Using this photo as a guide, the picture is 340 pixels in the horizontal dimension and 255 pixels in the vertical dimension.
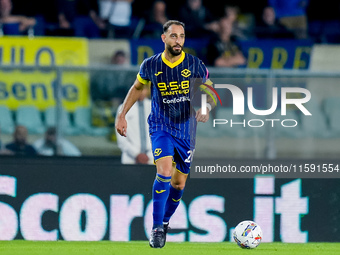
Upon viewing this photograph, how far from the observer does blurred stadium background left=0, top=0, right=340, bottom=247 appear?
28.7 feet

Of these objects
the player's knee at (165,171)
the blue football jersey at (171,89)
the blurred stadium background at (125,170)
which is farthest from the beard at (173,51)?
the blurred stadium background at (125,170)

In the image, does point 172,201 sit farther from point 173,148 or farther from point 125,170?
point 125,170

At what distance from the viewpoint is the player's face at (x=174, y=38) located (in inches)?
273

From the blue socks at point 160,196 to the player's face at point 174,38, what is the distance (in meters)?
1.15

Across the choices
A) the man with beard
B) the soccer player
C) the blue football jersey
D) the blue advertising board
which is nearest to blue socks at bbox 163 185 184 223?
the soccer player

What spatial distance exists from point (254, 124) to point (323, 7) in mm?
5792

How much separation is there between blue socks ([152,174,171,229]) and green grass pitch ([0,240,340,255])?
0.29 metres

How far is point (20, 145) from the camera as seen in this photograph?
8.80m

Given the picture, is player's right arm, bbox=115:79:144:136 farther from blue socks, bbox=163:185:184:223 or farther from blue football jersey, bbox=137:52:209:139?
blue socks, bbox=163:185:184:223

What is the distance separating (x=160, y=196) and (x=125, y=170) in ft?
6.15

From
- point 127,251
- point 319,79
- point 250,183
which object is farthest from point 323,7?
point 127,251

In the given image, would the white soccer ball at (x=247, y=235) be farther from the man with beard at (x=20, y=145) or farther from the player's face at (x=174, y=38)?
the man with beard at (x=20, y=145)

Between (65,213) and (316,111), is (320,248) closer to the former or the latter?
(316,111)

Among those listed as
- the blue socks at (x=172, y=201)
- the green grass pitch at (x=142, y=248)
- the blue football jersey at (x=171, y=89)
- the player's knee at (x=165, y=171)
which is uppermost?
the blue football jersey at (x=171, y=89)
